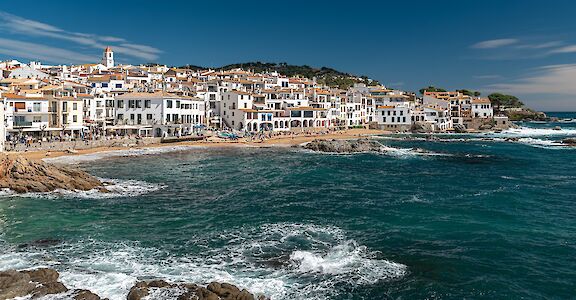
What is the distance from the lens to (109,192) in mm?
35188

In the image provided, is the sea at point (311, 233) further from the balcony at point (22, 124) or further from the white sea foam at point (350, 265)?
the balcony at point (22, 124)

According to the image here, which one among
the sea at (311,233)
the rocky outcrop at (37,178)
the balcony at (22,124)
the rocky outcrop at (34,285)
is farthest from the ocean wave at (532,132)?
the rocky outcrop at (34,285)

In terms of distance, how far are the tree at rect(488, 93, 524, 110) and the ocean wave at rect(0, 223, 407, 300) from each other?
172601 mm

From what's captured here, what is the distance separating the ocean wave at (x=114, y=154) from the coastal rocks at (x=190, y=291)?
131 ft

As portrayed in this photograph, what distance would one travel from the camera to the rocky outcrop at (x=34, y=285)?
15727 millimetres

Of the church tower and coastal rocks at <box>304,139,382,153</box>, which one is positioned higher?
the church tower

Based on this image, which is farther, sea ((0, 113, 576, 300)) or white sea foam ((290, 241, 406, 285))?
white sea foam ((290, 241, 406, 285))

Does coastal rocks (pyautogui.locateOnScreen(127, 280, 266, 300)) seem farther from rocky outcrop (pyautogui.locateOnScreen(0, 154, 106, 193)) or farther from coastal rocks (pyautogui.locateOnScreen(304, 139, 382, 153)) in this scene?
coastal rocks (pyautogui.locateOnScreen(304, 139, 382, 153))

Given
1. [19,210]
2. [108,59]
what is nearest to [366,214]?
[19,210]

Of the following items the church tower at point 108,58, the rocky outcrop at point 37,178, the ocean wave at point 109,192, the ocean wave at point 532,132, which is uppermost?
the church tower at point 108,58

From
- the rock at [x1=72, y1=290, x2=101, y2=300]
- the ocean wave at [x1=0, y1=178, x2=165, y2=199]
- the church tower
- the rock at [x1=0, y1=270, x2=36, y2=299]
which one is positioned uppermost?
the church tower

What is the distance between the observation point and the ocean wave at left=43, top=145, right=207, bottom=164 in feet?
170

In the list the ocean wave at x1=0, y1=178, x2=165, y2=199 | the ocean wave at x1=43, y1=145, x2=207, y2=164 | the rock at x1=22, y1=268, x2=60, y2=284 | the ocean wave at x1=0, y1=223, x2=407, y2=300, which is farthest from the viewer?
the ocean wave at x1=43, y1=145, x2=207, y2=164

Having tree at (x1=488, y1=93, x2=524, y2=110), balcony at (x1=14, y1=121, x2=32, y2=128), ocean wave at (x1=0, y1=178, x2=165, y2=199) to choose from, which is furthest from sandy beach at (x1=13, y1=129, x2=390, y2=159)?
tree at (x1=488, y1=93, x2=524, y2=110)
